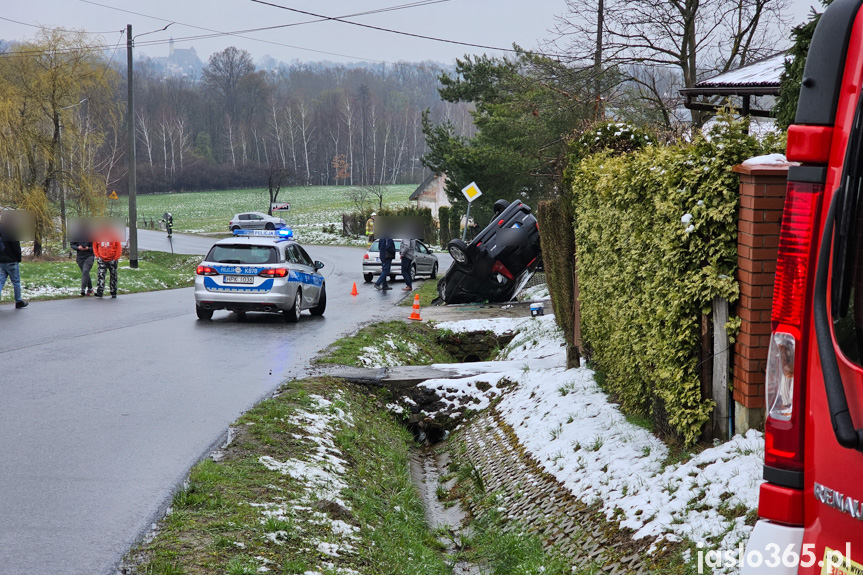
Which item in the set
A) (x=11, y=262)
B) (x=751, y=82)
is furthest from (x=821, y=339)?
(x=11, y=262)

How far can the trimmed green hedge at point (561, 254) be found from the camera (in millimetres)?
10039

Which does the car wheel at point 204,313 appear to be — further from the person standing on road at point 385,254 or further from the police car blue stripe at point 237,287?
the person standing on road at point 385,254

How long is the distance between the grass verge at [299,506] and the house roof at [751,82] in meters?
7.80

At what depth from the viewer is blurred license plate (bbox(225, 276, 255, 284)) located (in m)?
15.6

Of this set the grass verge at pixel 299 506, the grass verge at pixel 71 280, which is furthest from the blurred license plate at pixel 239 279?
the grass verge at pixel 299 506

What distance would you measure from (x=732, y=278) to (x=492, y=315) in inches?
471

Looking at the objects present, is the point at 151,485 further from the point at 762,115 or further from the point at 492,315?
the point at 762,115

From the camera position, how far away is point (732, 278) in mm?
5102

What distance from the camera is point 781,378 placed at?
2627mm

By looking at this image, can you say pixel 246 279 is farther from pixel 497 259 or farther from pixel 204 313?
pixel 497 259

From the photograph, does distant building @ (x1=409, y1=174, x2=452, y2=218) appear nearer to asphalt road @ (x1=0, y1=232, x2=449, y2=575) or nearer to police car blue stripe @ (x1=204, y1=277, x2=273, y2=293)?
asphalt road @ (x1=0, y1=232, x2=449, y2=575)

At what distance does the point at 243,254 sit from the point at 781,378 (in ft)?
46.2

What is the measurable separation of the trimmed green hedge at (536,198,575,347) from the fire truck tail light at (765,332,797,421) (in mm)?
7049

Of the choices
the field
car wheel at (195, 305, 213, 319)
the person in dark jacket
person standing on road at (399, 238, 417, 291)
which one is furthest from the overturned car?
the field
